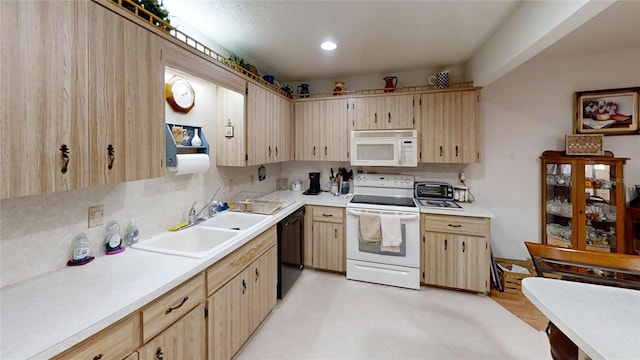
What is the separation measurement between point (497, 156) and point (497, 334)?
2.02m

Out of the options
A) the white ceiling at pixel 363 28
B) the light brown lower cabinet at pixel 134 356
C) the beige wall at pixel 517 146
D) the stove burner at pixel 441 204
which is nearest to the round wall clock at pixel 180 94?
the beige wall at pixel 517 146

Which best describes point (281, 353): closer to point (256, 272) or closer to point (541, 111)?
point (256, 272)

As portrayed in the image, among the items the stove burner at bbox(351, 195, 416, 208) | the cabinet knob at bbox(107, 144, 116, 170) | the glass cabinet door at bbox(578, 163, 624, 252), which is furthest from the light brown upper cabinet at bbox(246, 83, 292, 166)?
the glass cabinet door at bbox(578, 163, 624, 252)

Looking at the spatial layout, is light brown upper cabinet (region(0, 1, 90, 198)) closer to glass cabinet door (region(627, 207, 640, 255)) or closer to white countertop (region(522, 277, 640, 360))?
white countertop (region(522, 277, 640, 360))

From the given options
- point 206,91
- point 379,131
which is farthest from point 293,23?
point 379,131

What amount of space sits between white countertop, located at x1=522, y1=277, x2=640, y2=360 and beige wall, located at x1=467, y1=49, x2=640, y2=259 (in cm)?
213

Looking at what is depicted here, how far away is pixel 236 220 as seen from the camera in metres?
2.30

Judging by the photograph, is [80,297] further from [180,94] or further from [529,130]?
[529,130]

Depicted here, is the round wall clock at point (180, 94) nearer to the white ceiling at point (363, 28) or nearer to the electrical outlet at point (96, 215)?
the white ceiling at point (363, 28)

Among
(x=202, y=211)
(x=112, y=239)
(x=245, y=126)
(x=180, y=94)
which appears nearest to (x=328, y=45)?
(x=245, y=126)

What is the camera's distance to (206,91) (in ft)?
7.25

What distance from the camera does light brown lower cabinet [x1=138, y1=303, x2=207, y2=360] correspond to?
1.11 m

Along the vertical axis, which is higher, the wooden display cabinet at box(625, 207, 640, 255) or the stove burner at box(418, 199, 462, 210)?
the stove burner at box(418, 199, 462, 210)

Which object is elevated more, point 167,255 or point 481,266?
point 167,255
